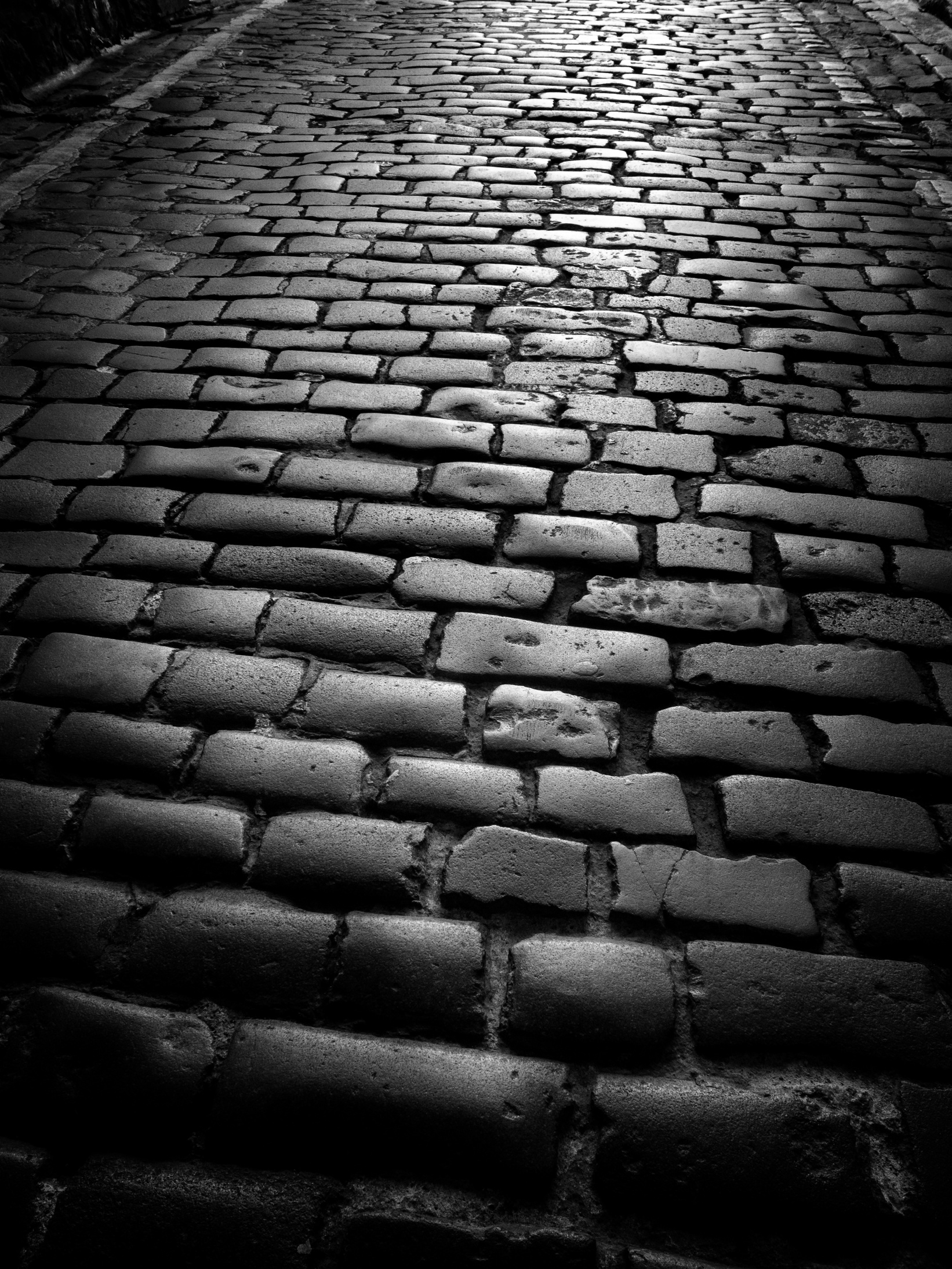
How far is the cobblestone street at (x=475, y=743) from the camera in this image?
1.07 metres

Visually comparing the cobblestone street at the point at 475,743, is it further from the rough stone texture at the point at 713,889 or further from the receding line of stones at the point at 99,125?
the receding line of stones at the point at 99,125

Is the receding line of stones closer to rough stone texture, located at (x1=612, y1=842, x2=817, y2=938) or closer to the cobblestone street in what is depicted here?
the cobblestone street

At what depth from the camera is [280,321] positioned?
2.92 metres

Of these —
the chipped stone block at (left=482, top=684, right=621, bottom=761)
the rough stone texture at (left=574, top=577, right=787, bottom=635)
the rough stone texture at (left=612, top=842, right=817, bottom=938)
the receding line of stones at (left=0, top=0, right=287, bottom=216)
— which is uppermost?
the receding line of stones at (left=0, top=0, right=287, bottom=216)

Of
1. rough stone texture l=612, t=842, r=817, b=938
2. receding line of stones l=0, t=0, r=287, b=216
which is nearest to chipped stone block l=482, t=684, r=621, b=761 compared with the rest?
rough stone texture l=612, t=842, r=817, b=938

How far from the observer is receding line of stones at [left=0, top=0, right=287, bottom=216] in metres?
3.98

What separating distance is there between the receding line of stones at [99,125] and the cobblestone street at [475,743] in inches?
34.5

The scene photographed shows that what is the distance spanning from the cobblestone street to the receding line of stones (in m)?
0.88

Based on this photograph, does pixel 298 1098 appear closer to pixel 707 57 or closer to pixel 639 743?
pixel 639 743

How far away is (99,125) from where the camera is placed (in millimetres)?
4820

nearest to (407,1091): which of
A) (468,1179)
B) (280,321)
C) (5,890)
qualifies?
(468,1179)

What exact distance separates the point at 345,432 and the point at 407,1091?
5.84ft

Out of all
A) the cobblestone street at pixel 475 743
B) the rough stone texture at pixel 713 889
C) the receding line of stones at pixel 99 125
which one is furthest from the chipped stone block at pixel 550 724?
the receding line of stones at pixel 99 125

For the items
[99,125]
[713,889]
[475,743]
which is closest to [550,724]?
[475,743]
